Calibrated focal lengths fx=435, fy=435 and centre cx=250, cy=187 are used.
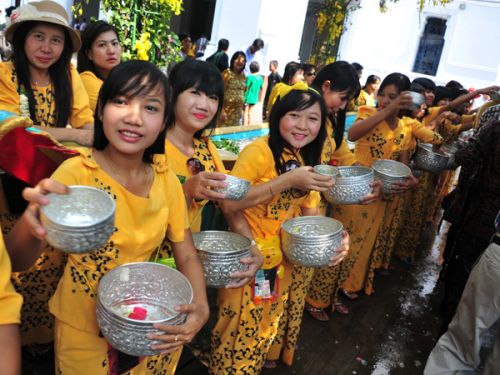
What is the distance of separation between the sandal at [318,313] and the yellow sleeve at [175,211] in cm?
203

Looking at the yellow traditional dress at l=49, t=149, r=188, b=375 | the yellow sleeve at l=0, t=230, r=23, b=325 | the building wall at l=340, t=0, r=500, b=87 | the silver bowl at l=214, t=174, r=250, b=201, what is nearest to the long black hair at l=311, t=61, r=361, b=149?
the silver bowl at l=214, t=174, r=250, b=201

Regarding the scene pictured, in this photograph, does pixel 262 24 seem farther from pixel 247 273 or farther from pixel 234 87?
pixel 247 273

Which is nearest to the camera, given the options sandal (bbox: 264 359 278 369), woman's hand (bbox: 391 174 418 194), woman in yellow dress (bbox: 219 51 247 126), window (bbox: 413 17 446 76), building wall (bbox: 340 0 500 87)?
sandal (bbox: 264 359 278 369)

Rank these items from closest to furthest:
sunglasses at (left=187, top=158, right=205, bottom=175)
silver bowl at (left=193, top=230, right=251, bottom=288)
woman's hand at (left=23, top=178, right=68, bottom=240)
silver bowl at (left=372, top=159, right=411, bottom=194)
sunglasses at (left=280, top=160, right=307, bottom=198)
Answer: woman's hand at (left=23, top=178, right=68, bottom=240)
silver bowl at (left=193, top=230, right=251, bottom=288)
sunglasses at (left=187, top=158, right=205, bottom=175)
sunglasses at (left=280, top=160, right=307, bottom=198)
silver bowl at (left=372, top=159, right=411, bottom=194)

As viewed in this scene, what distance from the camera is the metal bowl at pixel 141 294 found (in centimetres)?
127

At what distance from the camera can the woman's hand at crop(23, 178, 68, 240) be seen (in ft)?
3.49

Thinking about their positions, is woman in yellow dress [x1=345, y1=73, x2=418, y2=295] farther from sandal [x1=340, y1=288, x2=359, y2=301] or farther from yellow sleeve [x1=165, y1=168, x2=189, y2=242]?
yellow sleeve [x1=165, y1=168, x2=189, y2=242]

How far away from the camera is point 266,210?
2.23m

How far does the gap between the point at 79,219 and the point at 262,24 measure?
862 cm

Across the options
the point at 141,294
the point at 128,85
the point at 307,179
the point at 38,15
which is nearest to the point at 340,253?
the point at 307,179

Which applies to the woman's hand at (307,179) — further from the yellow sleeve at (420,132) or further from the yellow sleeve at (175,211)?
the yellow sleeve at (420,132)

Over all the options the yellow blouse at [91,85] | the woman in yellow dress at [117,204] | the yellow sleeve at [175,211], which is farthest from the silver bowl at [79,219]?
the yellow blouse at [91,85]

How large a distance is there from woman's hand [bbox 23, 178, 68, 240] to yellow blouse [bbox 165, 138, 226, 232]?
98 cm

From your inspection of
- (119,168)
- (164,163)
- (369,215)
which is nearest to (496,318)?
(369,215)
